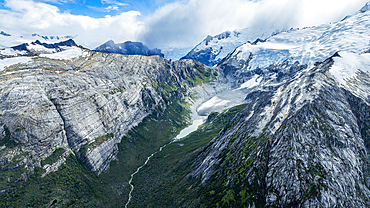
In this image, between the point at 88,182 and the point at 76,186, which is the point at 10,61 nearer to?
the point at 76,186

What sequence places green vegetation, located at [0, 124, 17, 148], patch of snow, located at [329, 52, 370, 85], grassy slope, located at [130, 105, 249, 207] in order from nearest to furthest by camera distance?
patch of snow, located at [329, 52, 370, 85] → grassy slope, located at [130, 105, 249, 207] → green vegetation, located at [0, 124, 17, 148]

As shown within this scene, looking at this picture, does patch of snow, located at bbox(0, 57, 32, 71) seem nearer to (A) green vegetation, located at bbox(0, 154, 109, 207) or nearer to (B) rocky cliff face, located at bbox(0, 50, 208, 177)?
(B) rocky cliff face, located at bbox(0, 50, 208, 177)

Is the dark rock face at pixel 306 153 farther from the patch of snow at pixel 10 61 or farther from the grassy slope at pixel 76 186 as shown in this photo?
→ the patch of snow at pixel 10 61

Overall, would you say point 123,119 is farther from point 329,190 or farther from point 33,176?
point 329,190

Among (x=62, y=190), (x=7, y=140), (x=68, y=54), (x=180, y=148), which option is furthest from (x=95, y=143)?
(x=68, y=54)

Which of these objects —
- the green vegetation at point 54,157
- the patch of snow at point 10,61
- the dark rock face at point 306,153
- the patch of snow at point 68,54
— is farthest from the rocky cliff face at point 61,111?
the dark rock face at point 306,153

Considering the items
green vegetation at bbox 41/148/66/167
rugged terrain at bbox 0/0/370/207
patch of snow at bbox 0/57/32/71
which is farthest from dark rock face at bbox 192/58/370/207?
patch of snow at bbox 0/57/32/71
